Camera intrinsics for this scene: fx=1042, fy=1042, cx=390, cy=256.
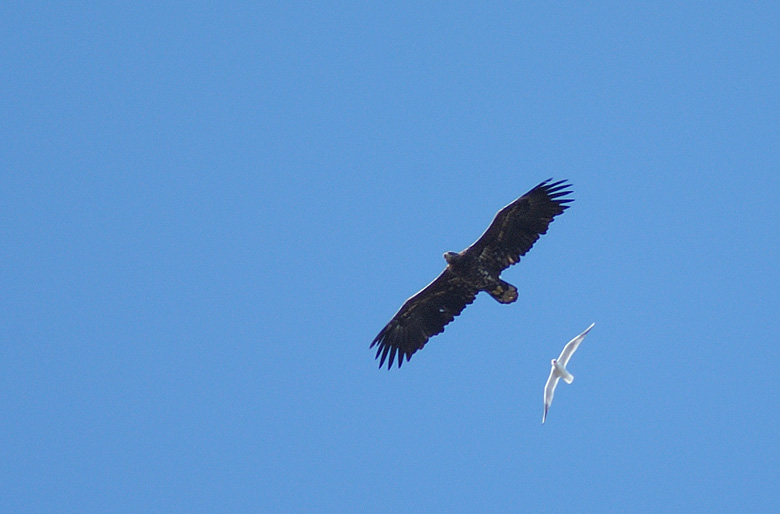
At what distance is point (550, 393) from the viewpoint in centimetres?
2058

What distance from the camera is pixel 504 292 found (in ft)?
74.5

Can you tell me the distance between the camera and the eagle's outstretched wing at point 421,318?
2350cm

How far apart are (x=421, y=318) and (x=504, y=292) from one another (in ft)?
7.50

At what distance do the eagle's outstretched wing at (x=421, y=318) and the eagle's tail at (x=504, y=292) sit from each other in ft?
2.03

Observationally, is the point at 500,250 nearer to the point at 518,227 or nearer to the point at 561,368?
the point at 518,227

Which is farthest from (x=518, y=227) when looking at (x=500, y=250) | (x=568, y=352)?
(x=568, y=352)

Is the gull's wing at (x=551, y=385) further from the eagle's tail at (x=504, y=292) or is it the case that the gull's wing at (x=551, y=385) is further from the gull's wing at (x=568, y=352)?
the eagle's tail at (x=504, y=292)

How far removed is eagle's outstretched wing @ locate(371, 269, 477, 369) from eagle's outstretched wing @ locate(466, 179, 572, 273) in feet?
3.61

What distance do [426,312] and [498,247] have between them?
2479mm

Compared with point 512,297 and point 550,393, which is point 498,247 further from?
point 550,393

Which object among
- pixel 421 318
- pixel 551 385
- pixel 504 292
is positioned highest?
pixel 421 318

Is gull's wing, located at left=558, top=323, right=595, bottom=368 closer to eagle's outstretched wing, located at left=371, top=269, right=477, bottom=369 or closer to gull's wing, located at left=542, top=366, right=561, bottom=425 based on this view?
gull's wing, located at left=542, top=366, right=561, bottom=425

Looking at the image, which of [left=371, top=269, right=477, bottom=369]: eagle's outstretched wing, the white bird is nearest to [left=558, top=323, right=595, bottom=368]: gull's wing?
the white bird

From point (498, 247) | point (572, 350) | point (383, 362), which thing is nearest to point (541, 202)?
point (498, 247)
